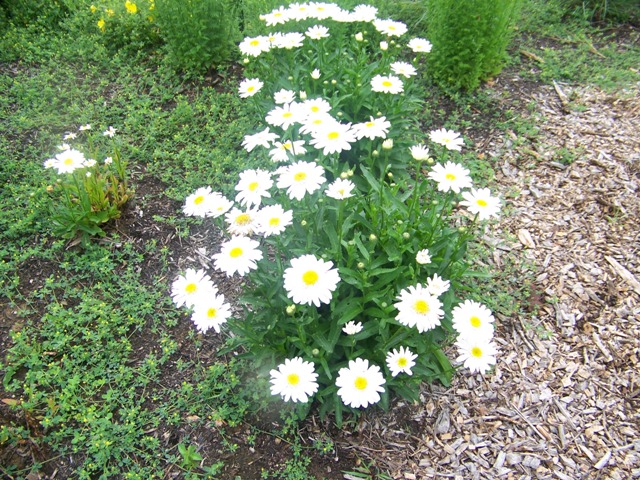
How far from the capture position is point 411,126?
4.06 metres

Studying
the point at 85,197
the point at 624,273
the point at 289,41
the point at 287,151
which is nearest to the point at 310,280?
the point at 287,151

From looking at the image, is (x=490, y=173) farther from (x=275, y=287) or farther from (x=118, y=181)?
(x=118, y=181)

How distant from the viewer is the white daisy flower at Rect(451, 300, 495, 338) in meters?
2.18

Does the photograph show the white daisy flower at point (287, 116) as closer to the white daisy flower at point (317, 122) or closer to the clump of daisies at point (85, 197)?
the white daisy flower at point (317, 122)

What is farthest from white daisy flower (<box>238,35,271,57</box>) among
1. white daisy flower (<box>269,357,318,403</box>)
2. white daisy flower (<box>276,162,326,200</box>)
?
white daisy flower (<box>269,357,318,403</box>)

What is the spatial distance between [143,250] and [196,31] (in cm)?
223

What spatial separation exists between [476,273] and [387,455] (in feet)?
3.62

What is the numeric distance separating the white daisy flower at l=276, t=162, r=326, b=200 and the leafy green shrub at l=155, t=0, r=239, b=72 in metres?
2.70

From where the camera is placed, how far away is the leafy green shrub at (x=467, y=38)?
411 centimetres

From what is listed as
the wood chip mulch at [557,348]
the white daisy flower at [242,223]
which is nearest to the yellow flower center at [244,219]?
the white daisy flower at [242,223]

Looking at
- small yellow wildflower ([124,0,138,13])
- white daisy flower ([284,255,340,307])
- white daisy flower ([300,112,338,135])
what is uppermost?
small yellow wildflower ([124,0,138,13])

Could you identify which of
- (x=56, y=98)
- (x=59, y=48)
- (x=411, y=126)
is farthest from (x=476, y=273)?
(x=59, y=48)

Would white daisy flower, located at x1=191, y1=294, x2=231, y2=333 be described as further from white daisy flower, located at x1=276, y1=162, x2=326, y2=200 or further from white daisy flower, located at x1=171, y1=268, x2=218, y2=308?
white daisy flower, located at x1=276, y1=162, x2=326, y2=200

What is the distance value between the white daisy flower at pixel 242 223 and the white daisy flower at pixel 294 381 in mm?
635
